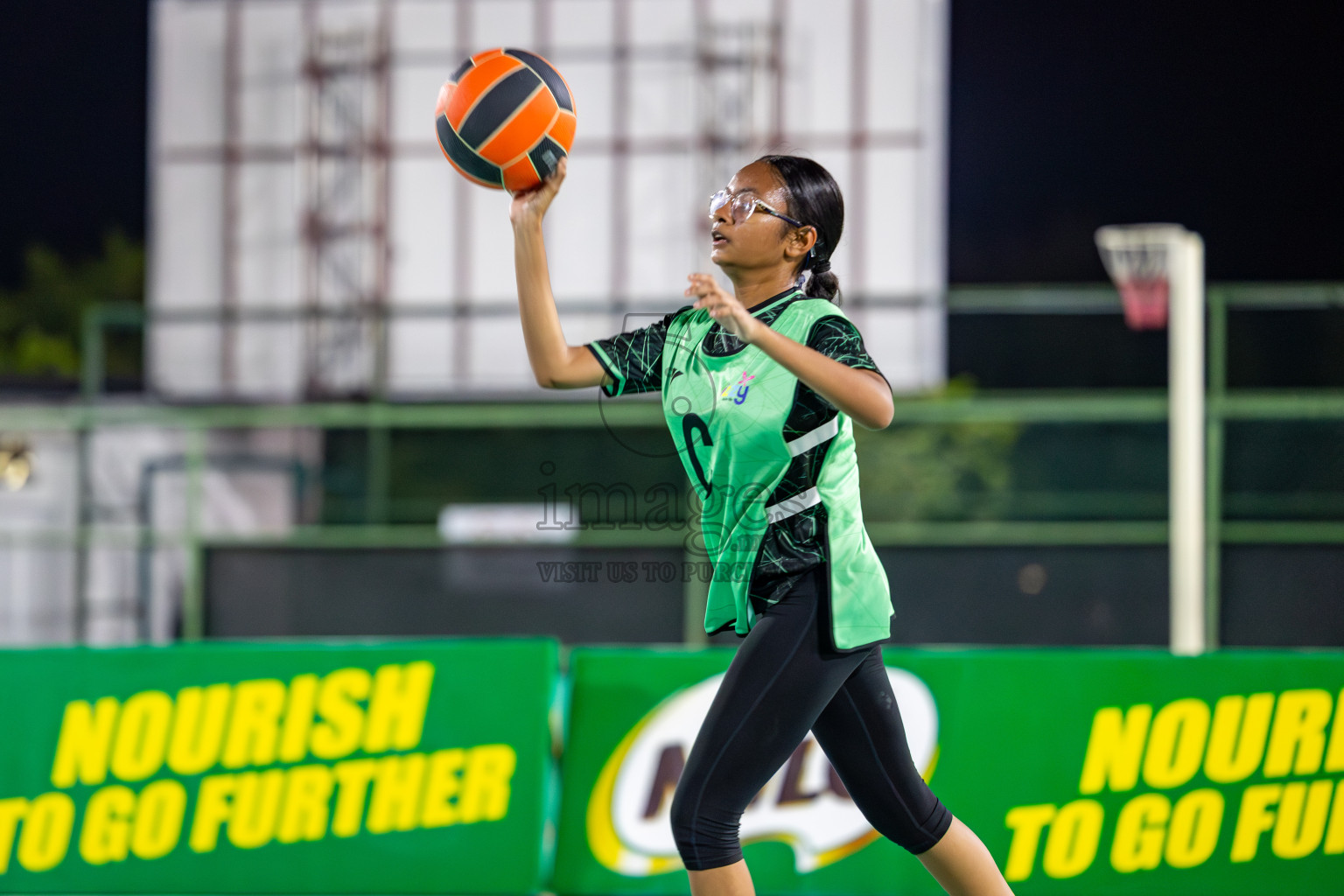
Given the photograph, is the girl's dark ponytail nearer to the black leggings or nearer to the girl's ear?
the girl's ear

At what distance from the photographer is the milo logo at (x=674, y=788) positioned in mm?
4309

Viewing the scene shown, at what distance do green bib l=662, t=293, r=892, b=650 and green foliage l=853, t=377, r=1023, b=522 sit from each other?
7.12 m

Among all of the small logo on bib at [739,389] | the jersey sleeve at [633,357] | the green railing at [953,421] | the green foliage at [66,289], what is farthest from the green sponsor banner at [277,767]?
the green foliage at [66,289]

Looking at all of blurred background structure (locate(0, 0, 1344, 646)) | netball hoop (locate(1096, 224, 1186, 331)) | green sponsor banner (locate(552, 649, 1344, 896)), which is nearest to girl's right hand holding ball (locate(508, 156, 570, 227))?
green sponsor banner (locate(552, 649, 1344, 896))

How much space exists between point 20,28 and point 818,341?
38.3 meters

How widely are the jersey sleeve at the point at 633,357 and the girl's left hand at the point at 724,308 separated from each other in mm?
520

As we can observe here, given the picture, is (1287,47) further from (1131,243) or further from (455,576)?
(455,576)

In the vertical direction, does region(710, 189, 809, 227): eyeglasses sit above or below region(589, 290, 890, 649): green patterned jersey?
above

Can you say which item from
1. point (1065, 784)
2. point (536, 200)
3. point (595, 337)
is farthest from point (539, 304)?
point (595, 337)

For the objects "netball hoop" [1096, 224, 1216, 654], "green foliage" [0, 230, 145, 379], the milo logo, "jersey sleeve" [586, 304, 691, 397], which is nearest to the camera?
"jersey sleeve" [586, 304, 691, 397]

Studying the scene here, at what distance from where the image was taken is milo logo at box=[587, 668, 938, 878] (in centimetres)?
431

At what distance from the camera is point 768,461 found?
2.61 m

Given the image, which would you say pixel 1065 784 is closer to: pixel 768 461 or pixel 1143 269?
pixel 768 461

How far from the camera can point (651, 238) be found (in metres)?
15.5
